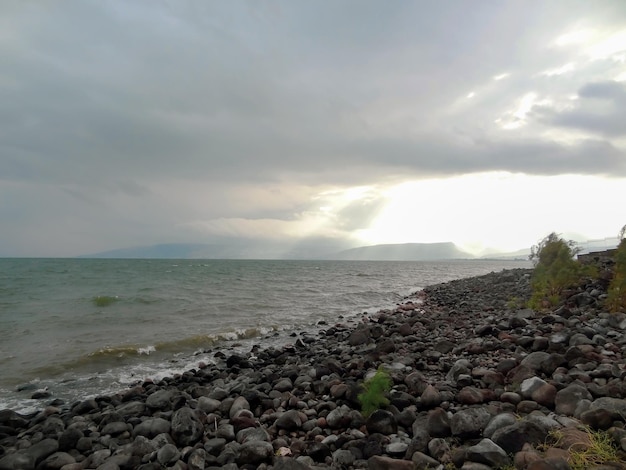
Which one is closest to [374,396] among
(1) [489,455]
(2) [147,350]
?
(1) [489,455]

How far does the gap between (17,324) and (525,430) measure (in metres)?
20.8

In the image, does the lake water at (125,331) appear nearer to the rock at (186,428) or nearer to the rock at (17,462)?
the rock at (17,462)

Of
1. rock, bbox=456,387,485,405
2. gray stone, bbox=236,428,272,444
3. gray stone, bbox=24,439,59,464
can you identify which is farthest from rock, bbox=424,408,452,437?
gray stone, bbox=24,439,59,464

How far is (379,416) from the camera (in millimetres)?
5375

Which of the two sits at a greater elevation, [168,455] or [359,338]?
[168,455]

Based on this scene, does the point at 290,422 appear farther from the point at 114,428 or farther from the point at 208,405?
the point at 114,428

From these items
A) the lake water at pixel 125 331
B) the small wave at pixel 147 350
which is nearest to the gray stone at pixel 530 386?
the lake water at pixel 125 331

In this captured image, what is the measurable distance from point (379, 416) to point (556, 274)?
43.9 ft

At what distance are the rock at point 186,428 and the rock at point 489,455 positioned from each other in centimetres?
421

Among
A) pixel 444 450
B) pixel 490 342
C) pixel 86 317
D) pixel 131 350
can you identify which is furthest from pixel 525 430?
pixel 86 317

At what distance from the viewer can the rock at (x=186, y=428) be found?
5844 mm

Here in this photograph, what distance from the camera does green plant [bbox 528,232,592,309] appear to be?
1419cm

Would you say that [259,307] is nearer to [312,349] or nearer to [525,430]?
[312,349]

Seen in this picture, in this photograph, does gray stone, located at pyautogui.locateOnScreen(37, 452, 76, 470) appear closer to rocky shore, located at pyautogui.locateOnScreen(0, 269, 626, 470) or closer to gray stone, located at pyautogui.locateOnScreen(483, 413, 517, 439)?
rocky shore, located at pyautogui.locateOnScreen(0, 269, 626, 470)
